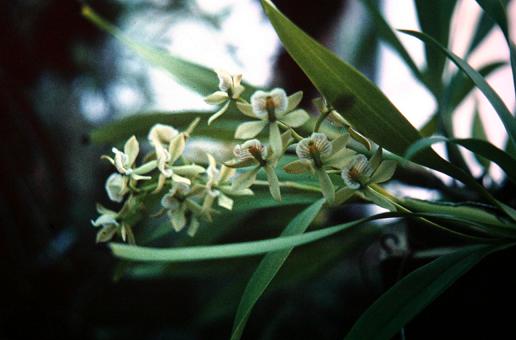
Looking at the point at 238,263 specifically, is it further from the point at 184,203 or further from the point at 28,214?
the point at 28,214

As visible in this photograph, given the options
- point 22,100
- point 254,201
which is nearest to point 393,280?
point 254,201

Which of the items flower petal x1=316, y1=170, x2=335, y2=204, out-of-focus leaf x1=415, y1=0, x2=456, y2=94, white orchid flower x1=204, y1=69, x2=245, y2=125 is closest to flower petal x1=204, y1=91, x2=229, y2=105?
white orchid flower x1=204, y1=69, x2=245, y2=125

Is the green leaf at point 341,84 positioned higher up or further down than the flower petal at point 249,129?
higher up

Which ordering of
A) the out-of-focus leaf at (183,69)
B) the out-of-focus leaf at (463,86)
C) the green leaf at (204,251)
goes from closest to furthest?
the green leaf at (204,251)
the out-of-focus leaf at (183,69)
the out-of-focus leaf at (463,86)

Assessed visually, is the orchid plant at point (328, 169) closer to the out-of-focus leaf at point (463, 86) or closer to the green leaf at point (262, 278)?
the green leaf at point (262, 278)

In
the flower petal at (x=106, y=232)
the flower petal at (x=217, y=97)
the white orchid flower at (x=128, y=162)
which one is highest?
the flower petal at (x=217, y=97)

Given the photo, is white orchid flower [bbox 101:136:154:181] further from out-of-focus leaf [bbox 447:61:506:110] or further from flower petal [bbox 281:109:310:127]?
out-of-focus leaf [bbox 447:61:506:110]

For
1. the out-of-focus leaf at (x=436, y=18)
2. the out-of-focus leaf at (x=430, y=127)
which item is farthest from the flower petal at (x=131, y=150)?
the out-of-focus leaf at (x=430, y=127)
